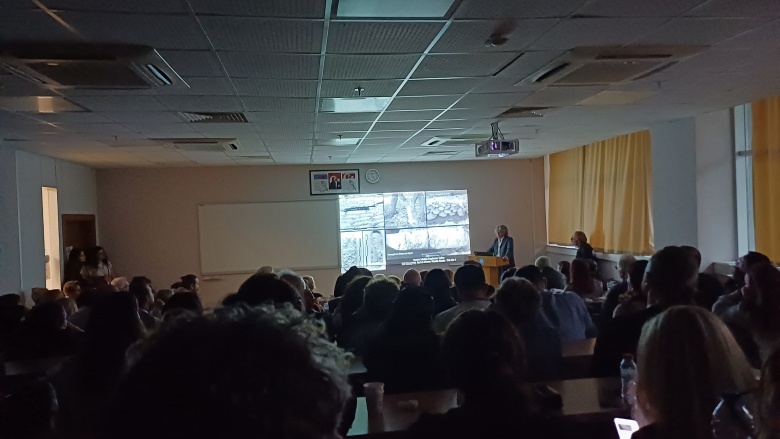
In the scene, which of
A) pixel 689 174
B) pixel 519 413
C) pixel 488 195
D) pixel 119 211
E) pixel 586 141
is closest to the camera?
pixel 519 413

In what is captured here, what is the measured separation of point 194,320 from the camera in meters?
0.71

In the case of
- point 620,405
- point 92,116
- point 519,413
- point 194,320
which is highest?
point 92,116

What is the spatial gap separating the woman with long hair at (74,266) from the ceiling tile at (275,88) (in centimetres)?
611

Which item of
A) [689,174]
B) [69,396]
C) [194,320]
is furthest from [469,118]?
[194,320]

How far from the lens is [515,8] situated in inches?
131

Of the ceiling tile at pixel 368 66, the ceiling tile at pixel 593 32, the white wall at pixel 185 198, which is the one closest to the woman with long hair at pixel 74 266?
the white wall at pixel 185 198

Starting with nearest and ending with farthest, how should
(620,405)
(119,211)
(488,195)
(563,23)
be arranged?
(620,405), (563,23), (119,211), (488,195)

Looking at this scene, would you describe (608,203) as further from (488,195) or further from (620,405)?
(620,405)

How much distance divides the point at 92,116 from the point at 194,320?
19.7ft

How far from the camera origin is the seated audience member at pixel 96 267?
32.0 ft

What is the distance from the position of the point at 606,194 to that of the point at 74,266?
8982mm

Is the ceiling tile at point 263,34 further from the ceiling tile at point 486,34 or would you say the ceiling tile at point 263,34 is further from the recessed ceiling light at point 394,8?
the ceiling tile at point 486,34

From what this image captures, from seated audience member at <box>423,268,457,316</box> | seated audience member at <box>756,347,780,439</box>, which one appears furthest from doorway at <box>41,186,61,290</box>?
seated audience member at <box>756,347,780,439</box>

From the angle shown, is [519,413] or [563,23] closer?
[519,413]
